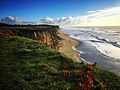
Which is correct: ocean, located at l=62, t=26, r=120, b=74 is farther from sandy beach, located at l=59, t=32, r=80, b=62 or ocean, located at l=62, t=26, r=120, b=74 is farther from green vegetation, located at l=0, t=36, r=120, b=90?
green vegetation, located at l=0, t=36, r=120, b=90

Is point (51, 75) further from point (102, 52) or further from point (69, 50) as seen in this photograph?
point (69, 50)

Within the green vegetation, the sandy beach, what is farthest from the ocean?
the green vegetation

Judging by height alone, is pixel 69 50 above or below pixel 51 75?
below

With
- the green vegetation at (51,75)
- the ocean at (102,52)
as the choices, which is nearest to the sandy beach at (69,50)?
the ocean at (102,52)

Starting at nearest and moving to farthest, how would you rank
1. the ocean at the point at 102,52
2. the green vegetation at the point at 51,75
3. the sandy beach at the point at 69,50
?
the green vegetation at the point at 51,75 → the ocean at the point at 102,52 → the sandy beach at the point at 69,50

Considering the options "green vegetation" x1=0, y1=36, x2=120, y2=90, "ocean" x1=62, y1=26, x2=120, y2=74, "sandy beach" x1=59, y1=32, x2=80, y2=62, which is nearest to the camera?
"green vegetation" x1=0, y1=36, x2=120, y2=90

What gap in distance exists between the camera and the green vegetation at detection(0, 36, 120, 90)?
34.5 ft

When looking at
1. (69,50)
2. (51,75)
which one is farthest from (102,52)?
(51,75)

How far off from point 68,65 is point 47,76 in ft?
7.30

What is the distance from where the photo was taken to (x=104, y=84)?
10.8 m

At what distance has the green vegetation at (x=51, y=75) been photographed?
10.5 metres

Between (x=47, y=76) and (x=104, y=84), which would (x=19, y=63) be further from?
(x=104, y=84)

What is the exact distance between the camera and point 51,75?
12008mm

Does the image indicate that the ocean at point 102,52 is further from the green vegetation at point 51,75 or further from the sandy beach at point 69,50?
the green vegetation at point 51,75
